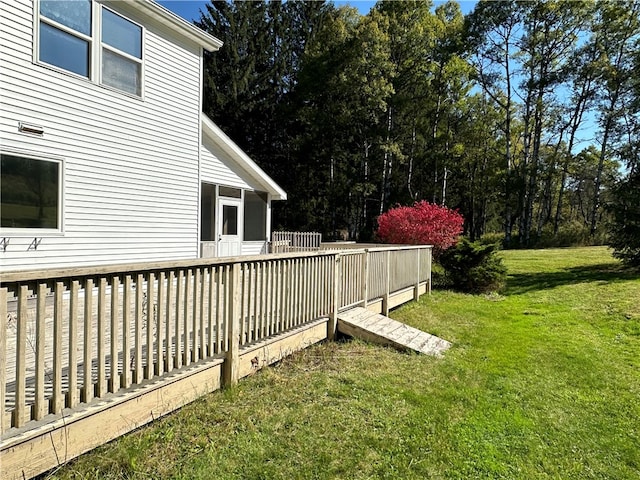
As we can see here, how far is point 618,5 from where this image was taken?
20.9 meters

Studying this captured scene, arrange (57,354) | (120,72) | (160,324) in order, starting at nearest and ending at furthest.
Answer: (57,354), (160,324), (120,72)

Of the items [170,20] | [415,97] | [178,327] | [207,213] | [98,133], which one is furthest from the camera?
[415,97]

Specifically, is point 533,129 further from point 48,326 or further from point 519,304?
point 48,326

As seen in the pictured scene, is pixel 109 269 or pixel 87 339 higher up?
pixel 109 269

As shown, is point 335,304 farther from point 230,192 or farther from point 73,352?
point 230,192

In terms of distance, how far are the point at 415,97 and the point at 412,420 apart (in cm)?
2534

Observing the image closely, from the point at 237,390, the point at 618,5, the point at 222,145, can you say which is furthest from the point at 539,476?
the point at 618,5

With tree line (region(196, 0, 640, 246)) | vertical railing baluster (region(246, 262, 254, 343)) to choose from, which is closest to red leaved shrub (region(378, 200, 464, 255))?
vertical railing baluster (region(246, 262, 254, 343))

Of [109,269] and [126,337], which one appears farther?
[126,337]

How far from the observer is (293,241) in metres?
15.6

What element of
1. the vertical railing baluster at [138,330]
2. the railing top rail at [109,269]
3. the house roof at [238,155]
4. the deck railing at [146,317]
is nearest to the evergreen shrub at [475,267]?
the deck railing at [146,317]

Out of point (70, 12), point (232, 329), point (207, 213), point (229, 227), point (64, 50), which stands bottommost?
point (232, 329)

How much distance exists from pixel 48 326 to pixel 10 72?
168 inches

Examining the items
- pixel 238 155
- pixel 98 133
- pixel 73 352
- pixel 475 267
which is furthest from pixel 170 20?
pixel 475 267
